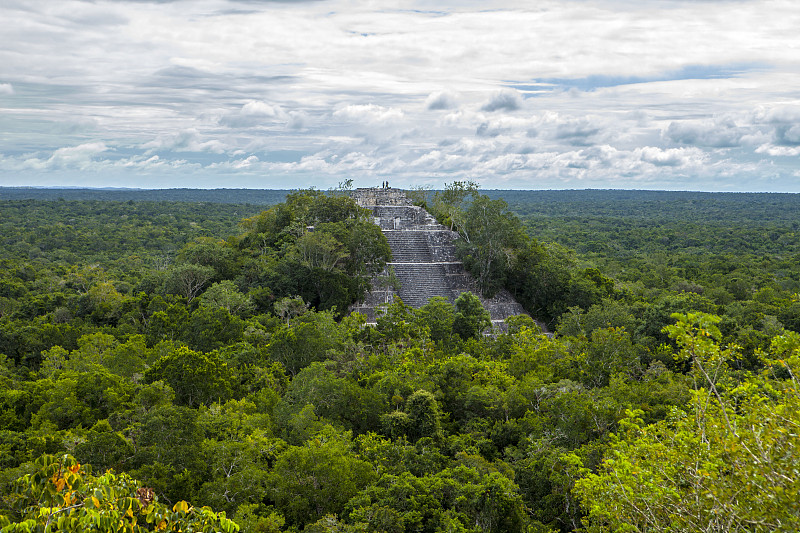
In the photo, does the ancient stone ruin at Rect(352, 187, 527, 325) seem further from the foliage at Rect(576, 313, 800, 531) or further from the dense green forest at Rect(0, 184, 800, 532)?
the foliage at Rect(576, 313, 800, 531)

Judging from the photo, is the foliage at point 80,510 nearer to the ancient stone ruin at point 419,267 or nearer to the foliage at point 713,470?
the foliage at point 713,470

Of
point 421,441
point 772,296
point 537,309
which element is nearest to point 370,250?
point 537,309

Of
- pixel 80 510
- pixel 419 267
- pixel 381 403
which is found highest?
pixel 80 510

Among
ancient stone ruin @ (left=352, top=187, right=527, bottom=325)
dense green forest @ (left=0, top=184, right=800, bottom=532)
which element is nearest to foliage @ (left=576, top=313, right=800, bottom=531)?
dense green forest @ (left=0, top=184, right=800, bottom=532)

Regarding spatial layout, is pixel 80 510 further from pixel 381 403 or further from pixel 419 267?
pixel 419 267

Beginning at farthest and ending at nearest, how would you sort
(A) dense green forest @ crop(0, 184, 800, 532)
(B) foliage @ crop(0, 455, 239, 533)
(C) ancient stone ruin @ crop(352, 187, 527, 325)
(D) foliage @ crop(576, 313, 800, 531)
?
1. (C) ancient stone ruin @ crop(352, 187, 527, 325)
2. (A) dense green forest @ crop(0, 184, 800, 532)
3. (D) foliage @ crop(576, 313, 800, 531)
4. (B) foliage @ crop(0, 455, 239, 533)

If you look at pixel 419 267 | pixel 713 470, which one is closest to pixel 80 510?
pixel 713 470
